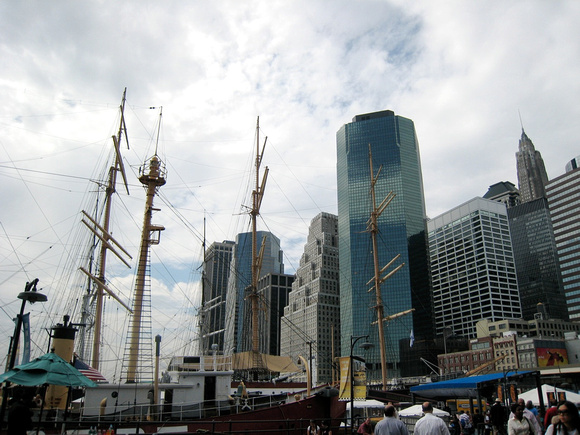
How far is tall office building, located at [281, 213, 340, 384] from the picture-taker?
6624 inches

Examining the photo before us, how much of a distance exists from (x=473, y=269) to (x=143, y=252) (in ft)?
534

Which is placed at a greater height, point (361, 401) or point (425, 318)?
point (425, 318)

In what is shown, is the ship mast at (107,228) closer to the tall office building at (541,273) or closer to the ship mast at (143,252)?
the ship mast at (143,252)

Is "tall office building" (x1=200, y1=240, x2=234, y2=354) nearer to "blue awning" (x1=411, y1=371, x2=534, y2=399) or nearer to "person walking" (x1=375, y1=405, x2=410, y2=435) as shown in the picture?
"blue awning" (x1=411, y1=371, x2=534, y2=399)

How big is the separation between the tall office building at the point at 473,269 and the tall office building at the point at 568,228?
16690 millimetres

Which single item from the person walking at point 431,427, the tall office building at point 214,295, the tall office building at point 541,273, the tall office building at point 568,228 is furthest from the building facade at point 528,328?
the person walking at point 431,427

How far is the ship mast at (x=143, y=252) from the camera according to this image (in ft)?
97.7

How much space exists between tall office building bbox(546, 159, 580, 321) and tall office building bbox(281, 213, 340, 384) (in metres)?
82.0

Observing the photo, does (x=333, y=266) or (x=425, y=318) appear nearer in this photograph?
(x=425, y=318)

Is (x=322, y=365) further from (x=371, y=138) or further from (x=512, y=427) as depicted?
(x=512, y=427)

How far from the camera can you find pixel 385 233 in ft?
526

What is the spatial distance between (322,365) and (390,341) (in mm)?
32623

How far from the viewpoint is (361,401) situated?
28.8 metres

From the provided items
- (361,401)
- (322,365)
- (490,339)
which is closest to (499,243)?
(490,339)
